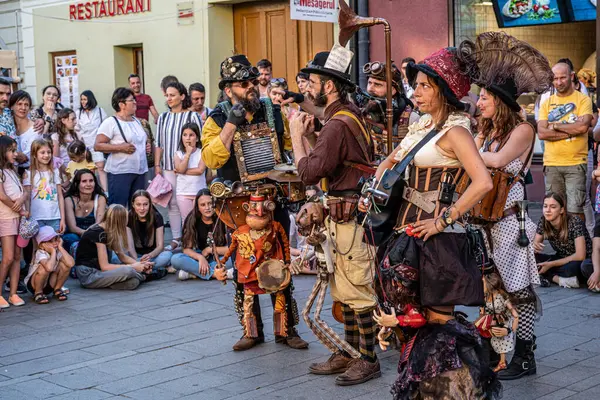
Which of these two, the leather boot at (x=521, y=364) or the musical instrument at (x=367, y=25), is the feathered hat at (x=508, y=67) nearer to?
the musical instrument at (x=367, y=25)

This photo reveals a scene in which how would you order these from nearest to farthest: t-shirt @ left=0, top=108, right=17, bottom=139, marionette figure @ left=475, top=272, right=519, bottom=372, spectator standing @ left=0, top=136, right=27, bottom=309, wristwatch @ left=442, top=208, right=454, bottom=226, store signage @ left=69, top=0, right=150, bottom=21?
1. wristwatch @ left=442, top=208, right=454, bottom=226
2. marionette figure @ left=475, top=272, right=519, bottom=372
3. spectator standing @ left=0, top=136, right=27, bottom=309
4. t-shirt @ left=0, top=108, right=17, bottom=139
5. store signage @ left=69, top=0, right=150, bottom=21

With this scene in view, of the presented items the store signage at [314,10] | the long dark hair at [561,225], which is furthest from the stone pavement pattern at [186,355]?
the store signage at [314,10]

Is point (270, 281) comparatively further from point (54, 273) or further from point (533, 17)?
point (533, 17)

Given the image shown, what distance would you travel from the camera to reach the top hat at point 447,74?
4.83 m

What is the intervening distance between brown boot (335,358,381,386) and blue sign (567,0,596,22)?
869 cm

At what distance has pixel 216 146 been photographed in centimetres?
665

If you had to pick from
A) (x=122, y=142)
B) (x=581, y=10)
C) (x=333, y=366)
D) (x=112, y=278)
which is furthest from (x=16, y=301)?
(x=581, y=10)

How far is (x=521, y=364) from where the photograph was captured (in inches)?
234

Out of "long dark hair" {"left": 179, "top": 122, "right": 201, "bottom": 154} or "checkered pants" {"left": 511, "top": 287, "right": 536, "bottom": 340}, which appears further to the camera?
"long dark hair" {"left": 179, "top": 122, "right": 201, "bottom": 154}

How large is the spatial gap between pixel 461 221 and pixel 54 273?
17.1 ft

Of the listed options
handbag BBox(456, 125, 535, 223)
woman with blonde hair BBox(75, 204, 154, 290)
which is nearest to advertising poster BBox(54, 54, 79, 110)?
woman with blonde hair BBox(75, 204, 154, 290)

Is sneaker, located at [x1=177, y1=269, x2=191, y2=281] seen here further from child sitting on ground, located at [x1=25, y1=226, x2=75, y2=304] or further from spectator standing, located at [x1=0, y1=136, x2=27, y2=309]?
spectator standing, located at [x1=0, y1=136, x2=27, y2=309]

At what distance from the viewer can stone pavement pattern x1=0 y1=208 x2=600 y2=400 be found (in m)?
5.83

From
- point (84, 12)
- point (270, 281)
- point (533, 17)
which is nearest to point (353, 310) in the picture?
point (270, 281)
